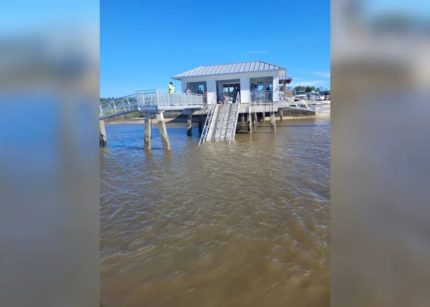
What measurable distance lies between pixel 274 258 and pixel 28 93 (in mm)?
4153

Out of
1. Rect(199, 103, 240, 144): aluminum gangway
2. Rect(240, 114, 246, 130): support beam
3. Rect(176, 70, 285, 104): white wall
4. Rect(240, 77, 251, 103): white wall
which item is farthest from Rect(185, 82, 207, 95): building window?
Rect(199, 103, 240, 144): aluminum gangway

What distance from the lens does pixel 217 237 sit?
5223 millimetres

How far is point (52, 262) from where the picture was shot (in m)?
1.04

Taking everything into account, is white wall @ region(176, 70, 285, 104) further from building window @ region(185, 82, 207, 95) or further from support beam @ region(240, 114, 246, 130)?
support beam @ region(240, 114, 246, 130)

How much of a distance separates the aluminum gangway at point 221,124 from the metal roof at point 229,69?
436cm

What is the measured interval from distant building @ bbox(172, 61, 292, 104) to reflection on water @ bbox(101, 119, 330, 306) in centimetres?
1403

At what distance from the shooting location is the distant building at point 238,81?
78.0ft

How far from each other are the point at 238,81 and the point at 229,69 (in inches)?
53.4

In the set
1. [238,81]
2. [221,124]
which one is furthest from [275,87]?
[221,124]

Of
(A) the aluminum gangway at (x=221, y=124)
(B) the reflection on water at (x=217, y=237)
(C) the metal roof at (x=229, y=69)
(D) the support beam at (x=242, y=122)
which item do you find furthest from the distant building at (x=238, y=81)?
(B) the reflection on water at (x=217, y=237)

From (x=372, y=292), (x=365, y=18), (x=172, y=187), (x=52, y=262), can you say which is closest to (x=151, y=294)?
(x=52, y=262)

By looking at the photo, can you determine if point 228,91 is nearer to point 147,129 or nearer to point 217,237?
point 147,129

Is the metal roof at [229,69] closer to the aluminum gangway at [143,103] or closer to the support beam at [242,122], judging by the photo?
the support beam at [242,122]

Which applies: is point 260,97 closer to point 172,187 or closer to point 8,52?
point 172,187
